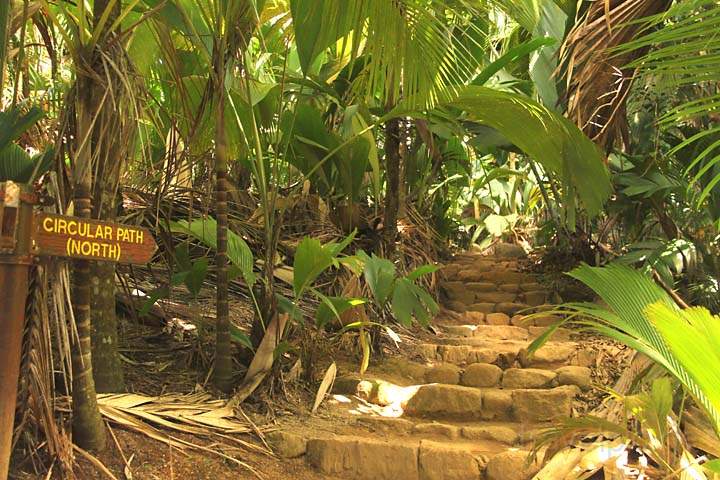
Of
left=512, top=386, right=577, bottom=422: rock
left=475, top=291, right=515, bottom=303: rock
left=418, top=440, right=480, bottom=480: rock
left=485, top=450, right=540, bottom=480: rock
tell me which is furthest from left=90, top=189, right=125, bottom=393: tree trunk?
left=475, top=291, right=515, bottom=303: rock

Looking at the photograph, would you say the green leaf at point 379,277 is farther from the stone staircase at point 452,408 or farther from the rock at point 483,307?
the rock at point 483,307

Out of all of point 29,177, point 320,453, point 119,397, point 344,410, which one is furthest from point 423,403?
point 29,177

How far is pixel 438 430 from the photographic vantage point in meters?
3.75

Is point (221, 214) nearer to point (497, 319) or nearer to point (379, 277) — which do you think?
point (379, 277)

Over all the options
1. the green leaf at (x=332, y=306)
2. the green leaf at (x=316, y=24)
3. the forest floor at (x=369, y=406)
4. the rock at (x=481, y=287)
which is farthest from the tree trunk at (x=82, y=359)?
the rock at (x=481, y=287)

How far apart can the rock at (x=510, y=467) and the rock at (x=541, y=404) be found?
2.01 ft

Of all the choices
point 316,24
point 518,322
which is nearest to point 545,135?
point 316,24

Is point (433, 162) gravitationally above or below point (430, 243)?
above

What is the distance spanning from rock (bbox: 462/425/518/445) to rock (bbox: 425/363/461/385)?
770 millimetres

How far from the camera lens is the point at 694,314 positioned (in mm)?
→ 2115

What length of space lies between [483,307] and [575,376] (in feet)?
7.10

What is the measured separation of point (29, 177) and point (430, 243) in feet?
14.0

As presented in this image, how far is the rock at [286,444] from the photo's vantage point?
340 centimetres

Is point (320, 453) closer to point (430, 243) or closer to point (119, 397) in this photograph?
point (119, 397)
